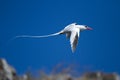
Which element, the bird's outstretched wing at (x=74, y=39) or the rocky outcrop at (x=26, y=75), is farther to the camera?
the rocky outcrop at (x=26, y=75)

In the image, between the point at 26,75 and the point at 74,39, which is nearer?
the point at 74,39

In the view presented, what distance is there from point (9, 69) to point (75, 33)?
180cm

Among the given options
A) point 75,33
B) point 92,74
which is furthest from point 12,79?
point 75,33

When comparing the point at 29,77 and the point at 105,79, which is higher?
the point at 105,79

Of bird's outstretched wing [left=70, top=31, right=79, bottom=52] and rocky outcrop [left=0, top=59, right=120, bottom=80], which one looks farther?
rocky outcrop [left=0, top=59, right=120, bottom=80]

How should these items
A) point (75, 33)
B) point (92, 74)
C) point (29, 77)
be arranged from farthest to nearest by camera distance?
1. point (92, 74)
2. point (29, 77)
3. point (75, 33)

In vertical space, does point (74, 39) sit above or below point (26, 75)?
below

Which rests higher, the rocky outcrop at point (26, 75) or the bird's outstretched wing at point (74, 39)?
the rocky outcrop at point (26, 75)

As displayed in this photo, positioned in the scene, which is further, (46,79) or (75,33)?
(46,79)

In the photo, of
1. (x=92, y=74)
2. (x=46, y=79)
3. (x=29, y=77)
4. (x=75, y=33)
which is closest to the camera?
(x=75, y=33)

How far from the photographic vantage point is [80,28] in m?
3.14

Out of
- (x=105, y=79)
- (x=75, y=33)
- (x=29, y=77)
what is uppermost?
(x=105, y=79)

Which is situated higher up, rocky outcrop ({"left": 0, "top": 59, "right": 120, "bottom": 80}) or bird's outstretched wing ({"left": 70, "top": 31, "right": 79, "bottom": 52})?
Answer: rocky outcrop ({"left": 0, "top": 59, "right": 120, "bottom": 80})

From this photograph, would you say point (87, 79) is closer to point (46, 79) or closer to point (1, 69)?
point (46, 79)
